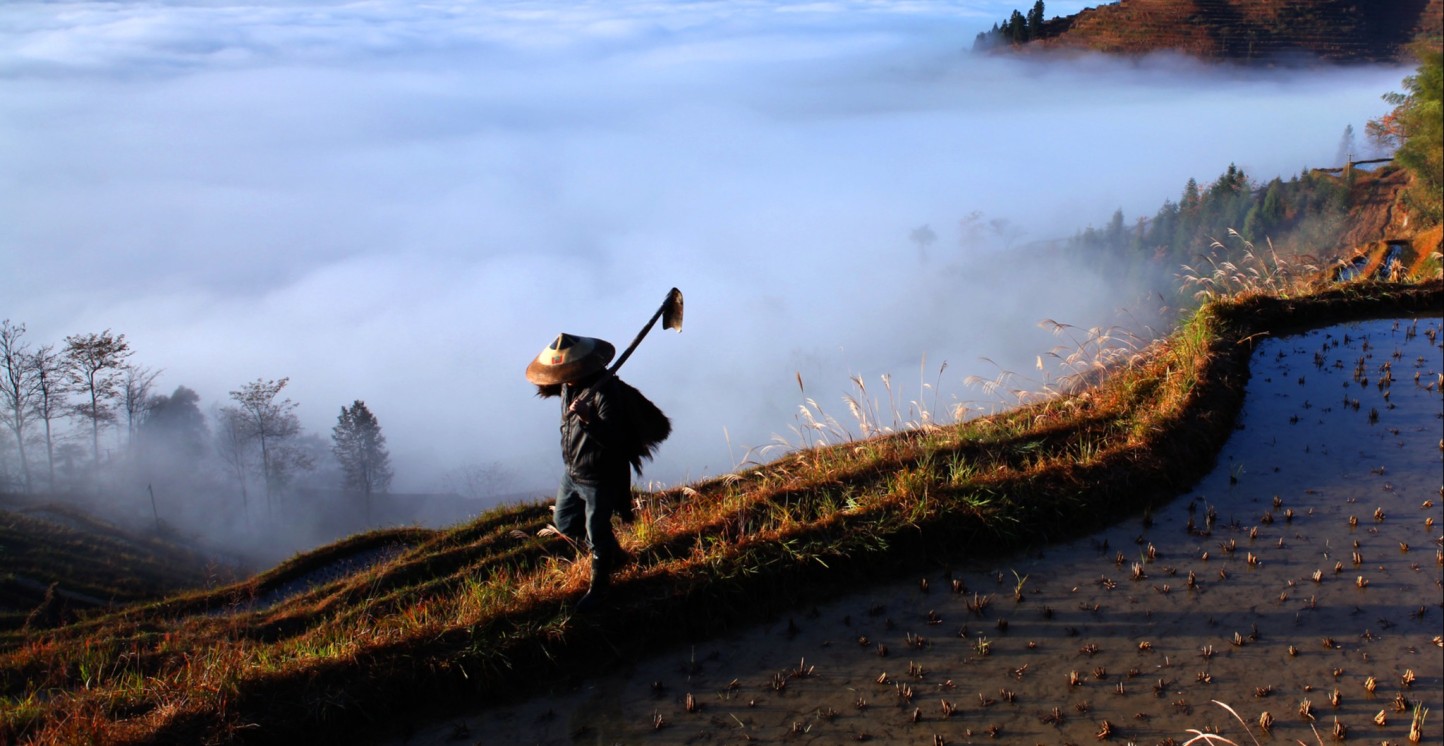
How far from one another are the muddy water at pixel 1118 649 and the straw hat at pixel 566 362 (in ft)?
6.56

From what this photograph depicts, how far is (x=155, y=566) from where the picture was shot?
40.4 m

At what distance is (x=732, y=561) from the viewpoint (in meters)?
6.64

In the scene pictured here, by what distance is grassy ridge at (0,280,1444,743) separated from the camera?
5676mm

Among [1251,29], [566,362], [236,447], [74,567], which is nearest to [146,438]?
[236,447]

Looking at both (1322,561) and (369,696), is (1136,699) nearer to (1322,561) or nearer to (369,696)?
(1322,561)

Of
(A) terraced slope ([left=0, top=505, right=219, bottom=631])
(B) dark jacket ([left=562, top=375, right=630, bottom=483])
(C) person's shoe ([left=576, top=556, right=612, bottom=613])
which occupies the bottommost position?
(A) terraced slope ([left=0, top=505, right=219, bottom=631])

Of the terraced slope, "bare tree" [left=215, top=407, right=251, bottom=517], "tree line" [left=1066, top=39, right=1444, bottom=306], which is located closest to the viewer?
the terraced slope

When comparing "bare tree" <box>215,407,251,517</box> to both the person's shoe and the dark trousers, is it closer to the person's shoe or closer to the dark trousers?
the dark trousers

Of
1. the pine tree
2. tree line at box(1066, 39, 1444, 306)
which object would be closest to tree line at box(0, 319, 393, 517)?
the pine tree

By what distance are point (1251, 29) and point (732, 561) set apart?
128701mm

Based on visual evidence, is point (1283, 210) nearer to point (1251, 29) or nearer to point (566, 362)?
point (1251, 29)

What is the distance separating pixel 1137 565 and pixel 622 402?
12.5 feet

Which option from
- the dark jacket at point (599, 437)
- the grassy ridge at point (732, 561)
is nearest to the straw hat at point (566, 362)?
the dark jacket at point (599, 437)

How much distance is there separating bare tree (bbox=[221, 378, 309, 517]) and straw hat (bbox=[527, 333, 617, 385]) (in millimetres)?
75668
